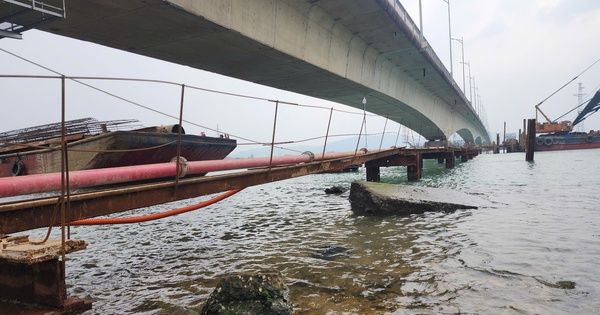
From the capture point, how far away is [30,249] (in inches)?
119

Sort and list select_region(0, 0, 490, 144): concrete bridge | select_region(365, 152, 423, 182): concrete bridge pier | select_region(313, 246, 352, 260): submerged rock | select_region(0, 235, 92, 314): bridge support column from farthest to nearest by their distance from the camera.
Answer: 1. select_region(365, 152, 423, 182): concrete bridge pier
2. select_region(0, 0, 490, 144): concrete bridge
3. select_region(313, 246, 352, 260): submerged rock
4. select_region(0, 235, 92, 314): bridge support column

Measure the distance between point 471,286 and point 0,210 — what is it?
5.83 meters

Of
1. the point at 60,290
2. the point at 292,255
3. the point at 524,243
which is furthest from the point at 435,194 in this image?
the point at 60,290

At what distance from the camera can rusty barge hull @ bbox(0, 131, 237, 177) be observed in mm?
15219

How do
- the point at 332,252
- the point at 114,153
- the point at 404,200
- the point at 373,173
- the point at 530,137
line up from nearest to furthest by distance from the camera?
the point at 332,252 → the point at 404,200 → the point at 114,153 → the point at 373,173 → the point at 530,137

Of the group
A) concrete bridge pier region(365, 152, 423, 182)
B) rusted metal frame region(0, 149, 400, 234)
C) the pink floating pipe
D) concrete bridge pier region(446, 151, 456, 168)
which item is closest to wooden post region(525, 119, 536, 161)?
concrete bridge pier region(446, 151, 456, 168)

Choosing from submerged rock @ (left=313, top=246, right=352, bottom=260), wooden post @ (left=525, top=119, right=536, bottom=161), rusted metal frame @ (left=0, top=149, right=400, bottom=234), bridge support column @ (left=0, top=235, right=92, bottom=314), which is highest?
wooden post @ (left=525, top=119, right=536, bottom=161)

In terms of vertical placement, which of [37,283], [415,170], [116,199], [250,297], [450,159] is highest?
[450,159]

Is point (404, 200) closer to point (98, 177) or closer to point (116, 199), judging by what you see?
point (116, 199)

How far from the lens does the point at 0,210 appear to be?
364 cm

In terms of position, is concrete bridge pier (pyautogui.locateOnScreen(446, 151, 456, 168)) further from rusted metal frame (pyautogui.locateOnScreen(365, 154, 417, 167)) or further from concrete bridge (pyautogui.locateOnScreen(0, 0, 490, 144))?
rusted metal frame (pyautogui.locateOnScreen(365, 154, 417, 167))

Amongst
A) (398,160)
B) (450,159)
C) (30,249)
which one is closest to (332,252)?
(30,249)

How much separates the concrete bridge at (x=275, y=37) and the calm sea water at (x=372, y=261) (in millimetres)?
5066

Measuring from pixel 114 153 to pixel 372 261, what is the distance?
14.2m
